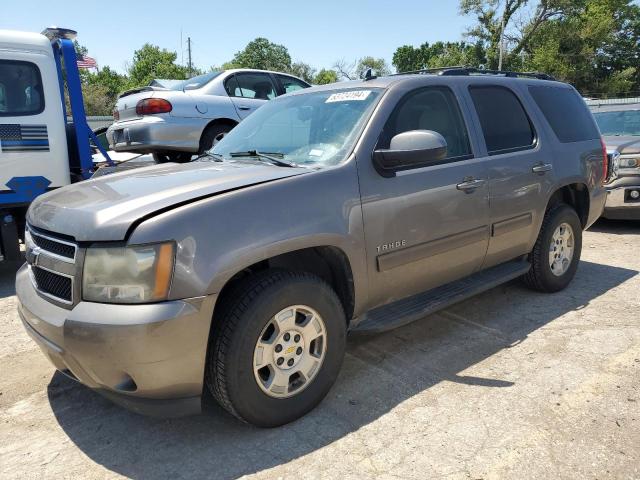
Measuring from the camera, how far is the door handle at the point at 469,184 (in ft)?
11.4

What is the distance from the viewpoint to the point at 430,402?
2922mm

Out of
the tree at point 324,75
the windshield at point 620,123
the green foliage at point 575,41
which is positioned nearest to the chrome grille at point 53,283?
the windshield at point 620,123

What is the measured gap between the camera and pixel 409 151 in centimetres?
296

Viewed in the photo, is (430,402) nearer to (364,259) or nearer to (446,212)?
(364,259)

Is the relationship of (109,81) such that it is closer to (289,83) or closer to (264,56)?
(264,56)

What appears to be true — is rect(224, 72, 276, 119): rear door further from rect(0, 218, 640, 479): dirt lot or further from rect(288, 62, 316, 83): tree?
rect(288, 62, 316, 83): tree

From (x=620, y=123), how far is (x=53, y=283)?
886 centimetres

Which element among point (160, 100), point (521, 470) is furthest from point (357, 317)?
point (160, 100)

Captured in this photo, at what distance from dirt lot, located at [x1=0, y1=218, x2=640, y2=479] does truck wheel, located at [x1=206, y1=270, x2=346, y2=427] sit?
18cm

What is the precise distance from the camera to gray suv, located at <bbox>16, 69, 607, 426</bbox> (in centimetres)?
227

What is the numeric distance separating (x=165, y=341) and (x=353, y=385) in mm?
1314

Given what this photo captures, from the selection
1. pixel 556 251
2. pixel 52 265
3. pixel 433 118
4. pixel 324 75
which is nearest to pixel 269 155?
pixel 433 118

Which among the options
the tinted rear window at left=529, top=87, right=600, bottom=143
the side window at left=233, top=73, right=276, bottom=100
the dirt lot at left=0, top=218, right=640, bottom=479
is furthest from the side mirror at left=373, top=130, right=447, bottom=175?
the side window at left=233, top=73, right=276, bottom=100

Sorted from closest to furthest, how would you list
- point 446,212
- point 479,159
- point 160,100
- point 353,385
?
1. point 353,385
2. point 446,212
3. point 479,159
4. point 160,100
